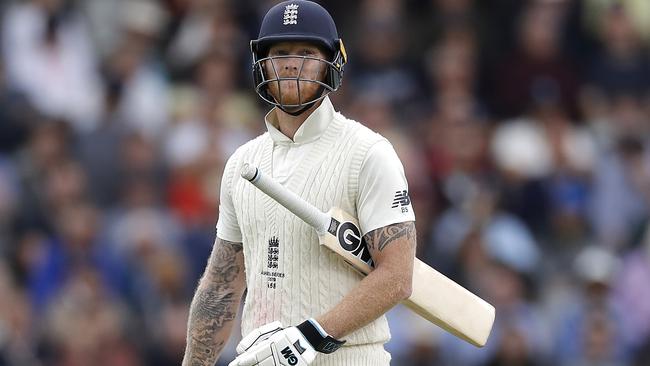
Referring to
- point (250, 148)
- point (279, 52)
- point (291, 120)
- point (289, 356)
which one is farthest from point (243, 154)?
point (289, 356)

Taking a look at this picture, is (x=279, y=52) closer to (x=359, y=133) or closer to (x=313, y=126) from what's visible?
(x=313, y=126)

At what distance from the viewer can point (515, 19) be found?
1361 cm

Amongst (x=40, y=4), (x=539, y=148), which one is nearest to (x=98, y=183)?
(x=40, y=4)

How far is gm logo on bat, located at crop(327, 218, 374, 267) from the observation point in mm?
5309

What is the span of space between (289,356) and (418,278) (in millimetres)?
751

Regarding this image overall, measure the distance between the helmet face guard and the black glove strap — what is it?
83cm

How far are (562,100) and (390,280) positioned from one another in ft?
26.0

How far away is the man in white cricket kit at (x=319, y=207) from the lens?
5254 mm

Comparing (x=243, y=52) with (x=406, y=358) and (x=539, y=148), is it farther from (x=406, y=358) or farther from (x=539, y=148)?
(x=406, y=358)

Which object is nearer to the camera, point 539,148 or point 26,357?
point 26,357

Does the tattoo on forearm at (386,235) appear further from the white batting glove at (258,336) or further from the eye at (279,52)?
the eye at (279,52)

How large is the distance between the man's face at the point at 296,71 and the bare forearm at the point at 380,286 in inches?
23.0

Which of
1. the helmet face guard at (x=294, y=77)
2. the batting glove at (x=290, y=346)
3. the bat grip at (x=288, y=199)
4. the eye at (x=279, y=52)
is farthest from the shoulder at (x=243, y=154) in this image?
the batting glove at (x=290, y=346)

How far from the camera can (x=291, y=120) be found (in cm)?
558
